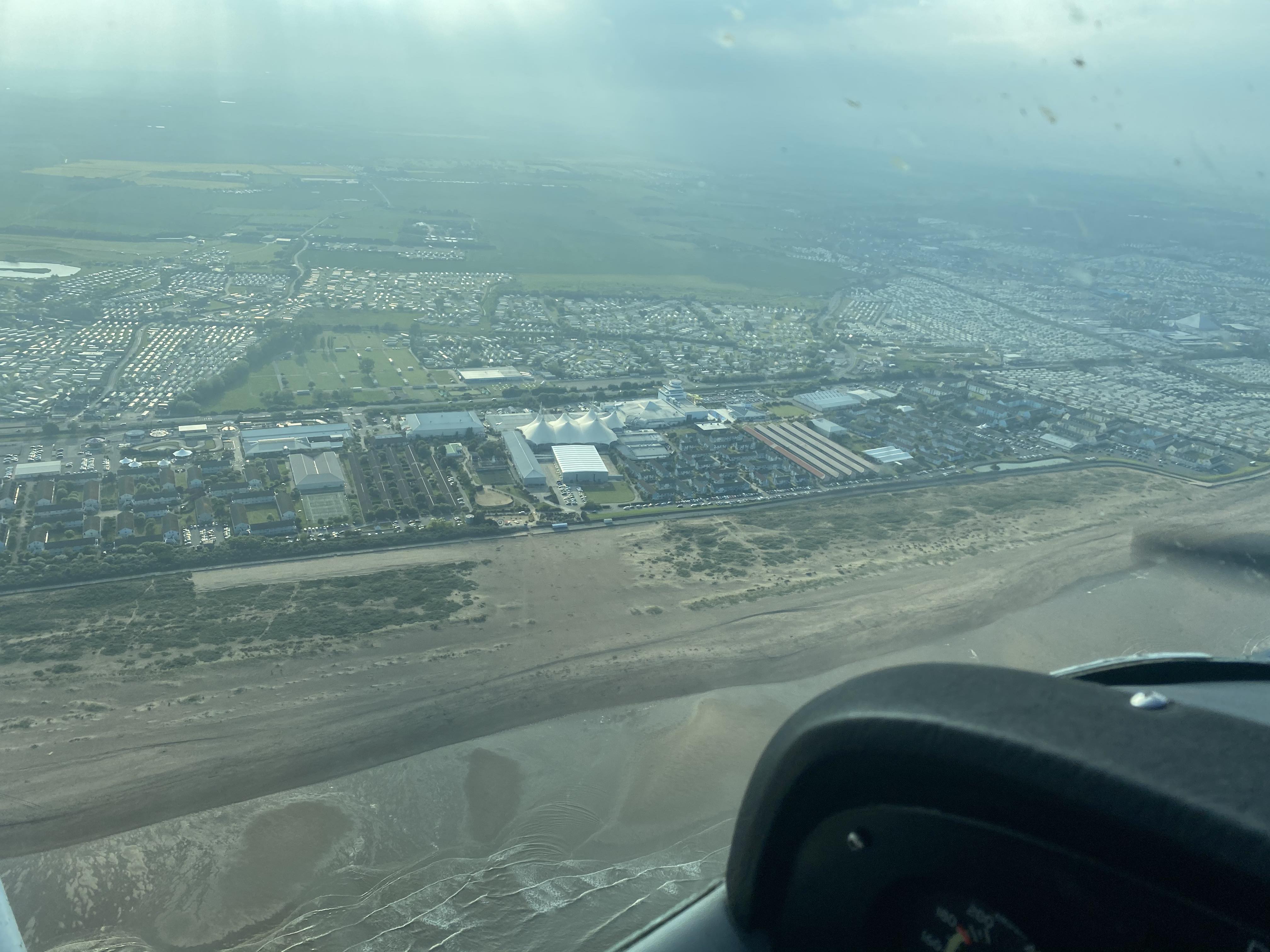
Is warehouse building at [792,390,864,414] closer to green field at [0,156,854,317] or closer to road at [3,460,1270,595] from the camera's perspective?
road at [3,460,1270,595]

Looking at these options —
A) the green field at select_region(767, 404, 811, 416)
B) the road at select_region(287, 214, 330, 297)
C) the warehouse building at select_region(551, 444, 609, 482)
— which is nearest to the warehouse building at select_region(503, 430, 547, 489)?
the warehouse building at select_region(551, 444, 609, 482)

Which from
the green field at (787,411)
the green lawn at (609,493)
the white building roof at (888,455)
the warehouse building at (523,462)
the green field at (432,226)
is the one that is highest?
the green field at (432,226)

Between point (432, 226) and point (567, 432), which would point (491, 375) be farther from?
point (432, 226)

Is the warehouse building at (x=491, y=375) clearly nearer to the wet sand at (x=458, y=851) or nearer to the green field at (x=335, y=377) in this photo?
the green field at (x=335, y=377)

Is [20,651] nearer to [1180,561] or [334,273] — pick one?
[1180,561]

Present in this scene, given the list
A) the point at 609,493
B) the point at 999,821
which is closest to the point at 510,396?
the point at 609,493

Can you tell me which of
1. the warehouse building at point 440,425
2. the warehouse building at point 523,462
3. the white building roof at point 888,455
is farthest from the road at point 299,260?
the white building roof at point 888,455
